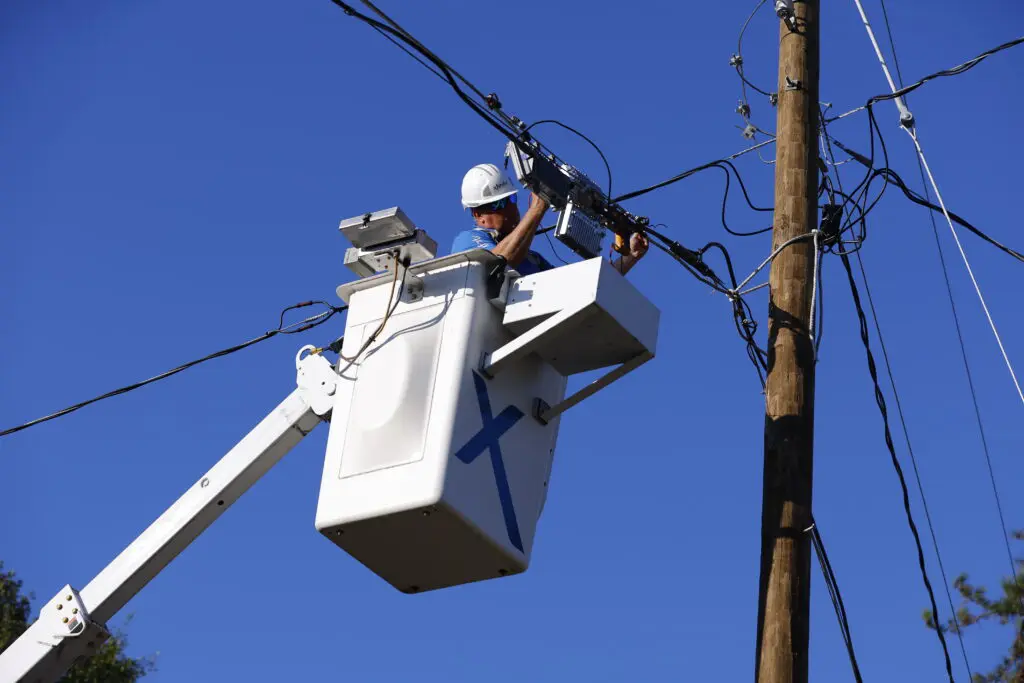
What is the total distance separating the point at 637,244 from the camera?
9609 mm

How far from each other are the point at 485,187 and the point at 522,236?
2.56ft

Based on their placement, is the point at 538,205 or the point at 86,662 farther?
the point at 86,662

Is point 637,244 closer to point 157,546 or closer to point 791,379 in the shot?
point 791,379

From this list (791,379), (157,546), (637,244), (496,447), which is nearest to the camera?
(496,447)

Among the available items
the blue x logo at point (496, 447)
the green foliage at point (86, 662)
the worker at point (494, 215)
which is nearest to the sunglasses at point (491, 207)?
the worker at point (494, 215)

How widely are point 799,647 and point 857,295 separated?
3146 mm

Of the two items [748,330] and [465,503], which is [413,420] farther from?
[748,330]

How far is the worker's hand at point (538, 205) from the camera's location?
29.3 feet

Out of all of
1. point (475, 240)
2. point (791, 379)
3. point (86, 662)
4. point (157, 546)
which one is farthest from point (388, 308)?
point (86, 662)

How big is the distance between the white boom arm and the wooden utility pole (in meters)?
2.63

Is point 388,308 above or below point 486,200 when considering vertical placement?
below

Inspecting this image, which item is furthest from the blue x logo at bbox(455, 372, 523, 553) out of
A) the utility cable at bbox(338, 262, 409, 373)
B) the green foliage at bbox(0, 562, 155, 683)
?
the green foliage at bbox(0, 562, 155, 683)

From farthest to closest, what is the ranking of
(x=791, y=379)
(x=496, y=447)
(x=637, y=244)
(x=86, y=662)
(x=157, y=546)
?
(x=86, y=662), (x=637, y=244), (x=157, y=546), (x=791, y=379), (x=496, y=447)

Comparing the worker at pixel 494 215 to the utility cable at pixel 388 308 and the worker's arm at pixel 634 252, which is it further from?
the utility cable at pixel 388 308
